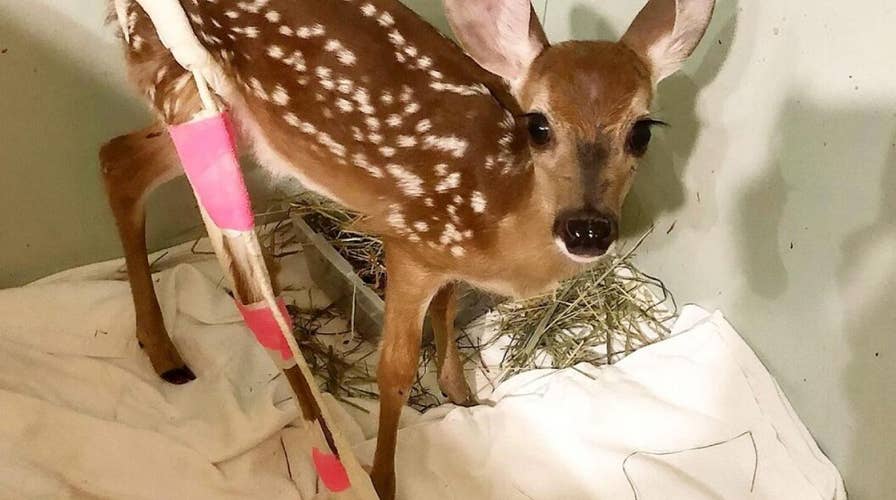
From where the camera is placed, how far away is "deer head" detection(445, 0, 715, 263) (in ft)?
4.33

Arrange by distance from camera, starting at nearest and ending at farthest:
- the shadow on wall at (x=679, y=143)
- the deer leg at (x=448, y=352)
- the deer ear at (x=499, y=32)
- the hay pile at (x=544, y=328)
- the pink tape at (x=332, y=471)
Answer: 1. the deer ear at (x=499, y=32)
2. the pink tape at (x=332, y=471)
3. the shadow on wall at (x=679, y=143)
4. the deer leg at (x=448, y=352)
5. the hay pile at (x=544, y=328)

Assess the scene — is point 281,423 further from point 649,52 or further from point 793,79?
point 793,79

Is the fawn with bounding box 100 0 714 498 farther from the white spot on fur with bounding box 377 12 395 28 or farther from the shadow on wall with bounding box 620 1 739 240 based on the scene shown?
the shadow on wall with bounding box 620 1 739 240

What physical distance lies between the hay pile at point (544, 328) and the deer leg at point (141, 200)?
30cm

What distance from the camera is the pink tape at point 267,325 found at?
1469mm

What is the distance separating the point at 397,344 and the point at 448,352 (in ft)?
0.82

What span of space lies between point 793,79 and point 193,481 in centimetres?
126

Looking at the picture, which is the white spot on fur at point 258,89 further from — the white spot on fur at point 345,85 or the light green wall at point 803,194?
the light green wall at point 803,194

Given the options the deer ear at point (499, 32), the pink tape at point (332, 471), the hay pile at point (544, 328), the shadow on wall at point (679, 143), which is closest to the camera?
the deer ear at point (499, 32)

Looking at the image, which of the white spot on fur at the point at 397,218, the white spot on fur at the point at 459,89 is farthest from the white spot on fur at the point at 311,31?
the white spot on fur at the point at 397,218

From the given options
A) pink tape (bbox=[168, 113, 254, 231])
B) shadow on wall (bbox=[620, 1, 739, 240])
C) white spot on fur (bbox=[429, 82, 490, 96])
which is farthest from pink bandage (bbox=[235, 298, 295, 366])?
shadow on wall (bbox=[620, 1, 739, 240])

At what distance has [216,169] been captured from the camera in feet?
4.64

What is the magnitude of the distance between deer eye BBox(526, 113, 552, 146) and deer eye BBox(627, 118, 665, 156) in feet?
0.39

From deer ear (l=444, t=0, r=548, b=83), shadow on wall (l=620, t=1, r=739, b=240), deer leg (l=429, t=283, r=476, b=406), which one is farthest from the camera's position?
deer leg (l=429, t=283, r=476, b=406)
